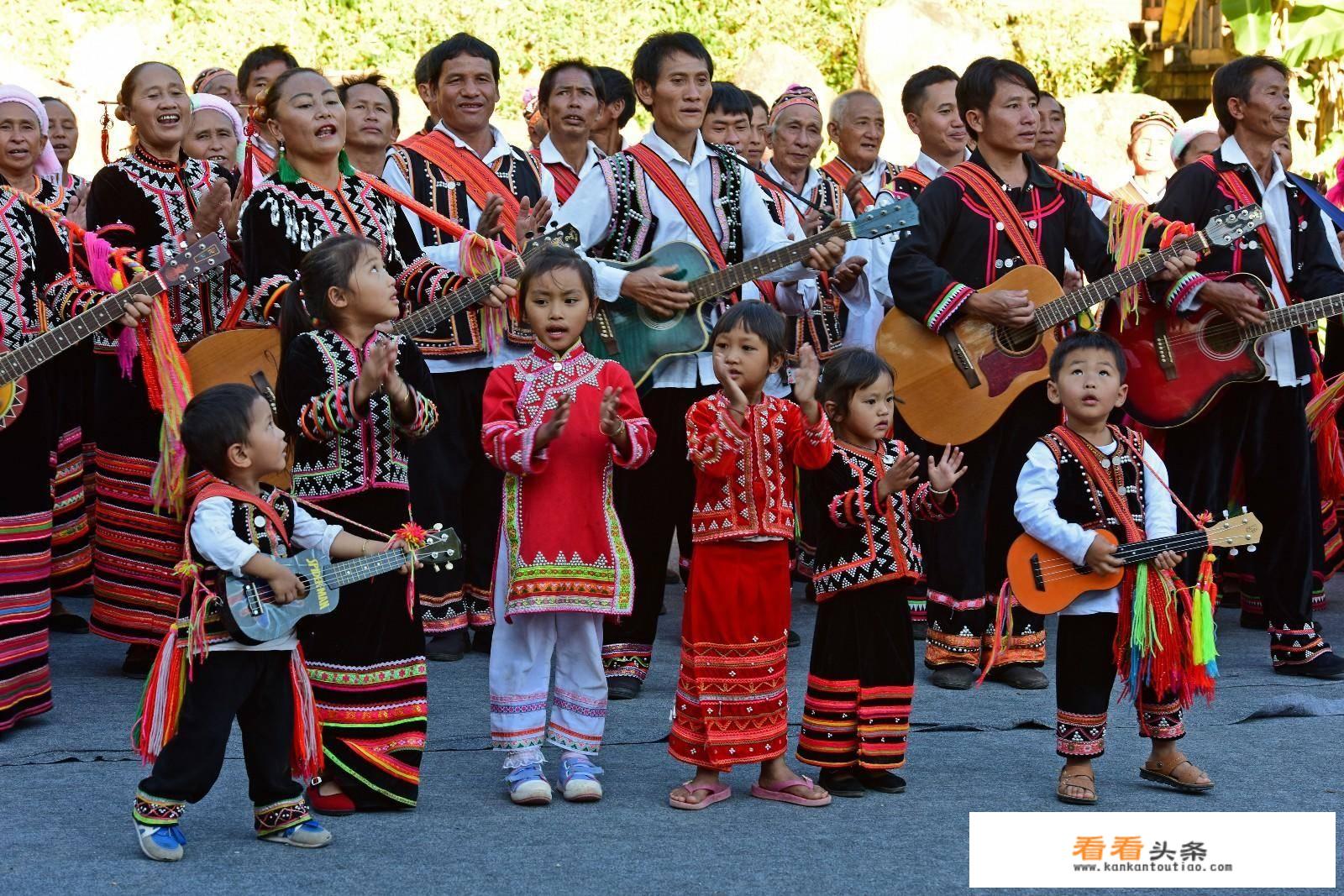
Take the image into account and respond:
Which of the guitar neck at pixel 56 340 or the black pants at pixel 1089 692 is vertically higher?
the guitar neck at pixel 56 340

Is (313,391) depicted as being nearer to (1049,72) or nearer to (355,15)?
(355,15)

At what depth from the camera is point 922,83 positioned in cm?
771

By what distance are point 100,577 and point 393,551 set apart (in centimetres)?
233

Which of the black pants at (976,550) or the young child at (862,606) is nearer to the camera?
the young child at (862,606)

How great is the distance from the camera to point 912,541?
185 inches

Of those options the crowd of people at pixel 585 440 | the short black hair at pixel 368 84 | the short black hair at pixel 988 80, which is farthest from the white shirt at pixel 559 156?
the short black hair at pixel 988 80

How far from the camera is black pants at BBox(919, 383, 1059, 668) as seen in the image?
609 cm

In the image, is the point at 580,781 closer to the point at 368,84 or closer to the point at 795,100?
the point at 368,84

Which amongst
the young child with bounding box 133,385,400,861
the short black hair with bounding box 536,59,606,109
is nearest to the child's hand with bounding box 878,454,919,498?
the young child with bounding box 133,385,400,861

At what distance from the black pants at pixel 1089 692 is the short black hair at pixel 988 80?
2.17m

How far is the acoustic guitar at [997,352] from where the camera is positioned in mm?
5965

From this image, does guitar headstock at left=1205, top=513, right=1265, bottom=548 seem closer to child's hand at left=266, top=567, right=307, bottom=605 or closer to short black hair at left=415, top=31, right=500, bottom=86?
child's hand at left=266, top=567, right=307, bottom=605

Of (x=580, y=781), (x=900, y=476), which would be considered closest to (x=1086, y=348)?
(x=900, y=476)

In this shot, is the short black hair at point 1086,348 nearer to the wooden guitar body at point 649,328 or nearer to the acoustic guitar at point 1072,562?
the acoustic guitar at point 1072,562
